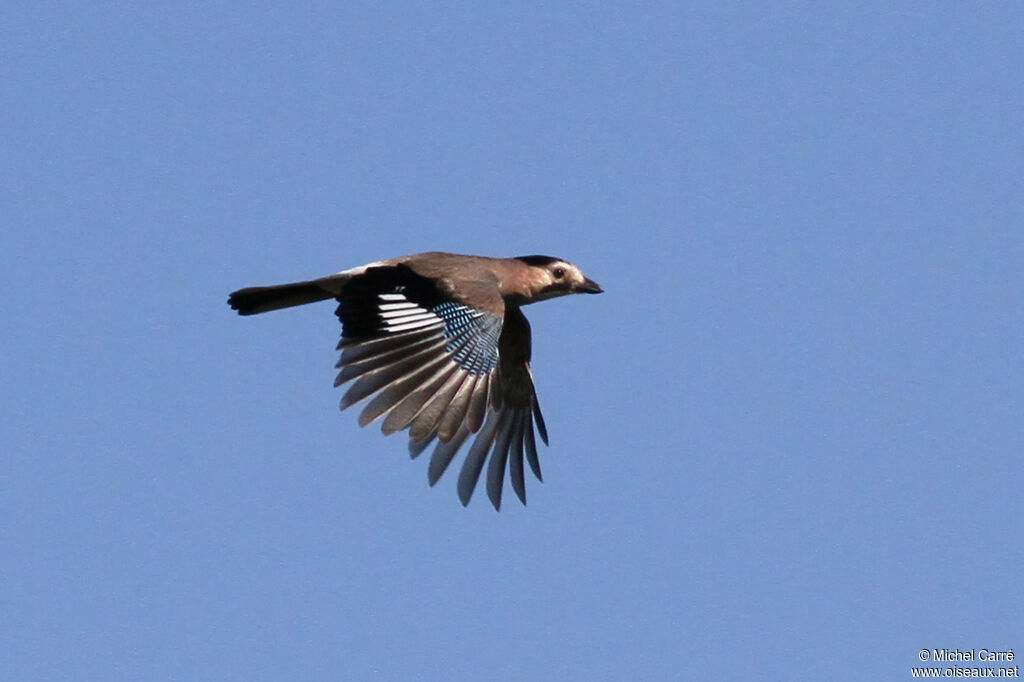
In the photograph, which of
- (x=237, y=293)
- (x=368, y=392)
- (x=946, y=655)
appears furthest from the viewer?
(x=237, y=293)

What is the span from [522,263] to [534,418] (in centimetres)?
128

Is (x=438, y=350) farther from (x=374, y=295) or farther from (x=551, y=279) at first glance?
(x=551, y=279)

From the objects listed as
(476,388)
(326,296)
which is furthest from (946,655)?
(326,296)

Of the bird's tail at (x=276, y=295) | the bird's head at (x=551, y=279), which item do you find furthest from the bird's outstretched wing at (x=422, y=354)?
the bird's head at (x=551, y=279)

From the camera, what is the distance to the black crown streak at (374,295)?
10.6 meters

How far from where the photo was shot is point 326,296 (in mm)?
12102

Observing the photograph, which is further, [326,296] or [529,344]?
[529,344]

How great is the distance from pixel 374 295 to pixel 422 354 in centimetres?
68

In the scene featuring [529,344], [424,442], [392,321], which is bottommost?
[424,442]

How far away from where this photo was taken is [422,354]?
34.4 ft

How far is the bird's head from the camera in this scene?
12.8 meters

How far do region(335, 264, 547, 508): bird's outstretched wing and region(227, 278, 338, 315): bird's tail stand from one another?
22.0 inches

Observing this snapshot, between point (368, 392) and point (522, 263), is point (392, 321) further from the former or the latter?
point (522, 263)

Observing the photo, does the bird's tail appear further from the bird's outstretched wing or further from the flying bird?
the bird's outstretched wing
